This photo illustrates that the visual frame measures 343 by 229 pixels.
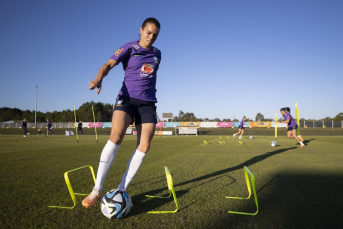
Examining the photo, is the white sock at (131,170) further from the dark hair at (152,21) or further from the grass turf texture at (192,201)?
the dark hair at (152,21)

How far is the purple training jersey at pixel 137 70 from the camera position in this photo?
3104mm

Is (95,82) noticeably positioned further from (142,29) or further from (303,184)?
(303,184)

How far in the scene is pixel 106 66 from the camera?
299 cm

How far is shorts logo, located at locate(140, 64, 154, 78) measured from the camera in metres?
3.16

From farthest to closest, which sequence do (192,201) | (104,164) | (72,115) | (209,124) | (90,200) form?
(72,115) < (209,124) < (192,201) < (104,164) < (90,200)

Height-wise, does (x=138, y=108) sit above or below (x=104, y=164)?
above

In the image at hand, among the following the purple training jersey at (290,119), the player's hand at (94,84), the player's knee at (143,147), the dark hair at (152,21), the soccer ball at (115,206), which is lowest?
the soccer ball at (115,206)

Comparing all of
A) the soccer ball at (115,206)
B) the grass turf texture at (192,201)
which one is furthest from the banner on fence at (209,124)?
the soccer ball at (115,206)

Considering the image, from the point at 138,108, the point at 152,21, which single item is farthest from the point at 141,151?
the point at 152,21

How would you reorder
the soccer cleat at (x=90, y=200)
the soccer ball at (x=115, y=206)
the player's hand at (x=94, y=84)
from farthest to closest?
the player's hand at (x=94, y=84)
the soccer cleat at (x=90, y=200)
the soccer ball at (x=115, y=206)

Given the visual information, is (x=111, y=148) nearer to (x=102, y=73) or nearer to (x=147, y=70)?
(x=102, y=73)

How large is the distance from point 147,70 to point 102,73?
0.61m

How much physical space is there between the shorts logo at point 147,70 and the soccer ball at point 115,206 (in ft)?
5.18

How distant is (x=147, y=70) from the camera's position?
3.19 metres
